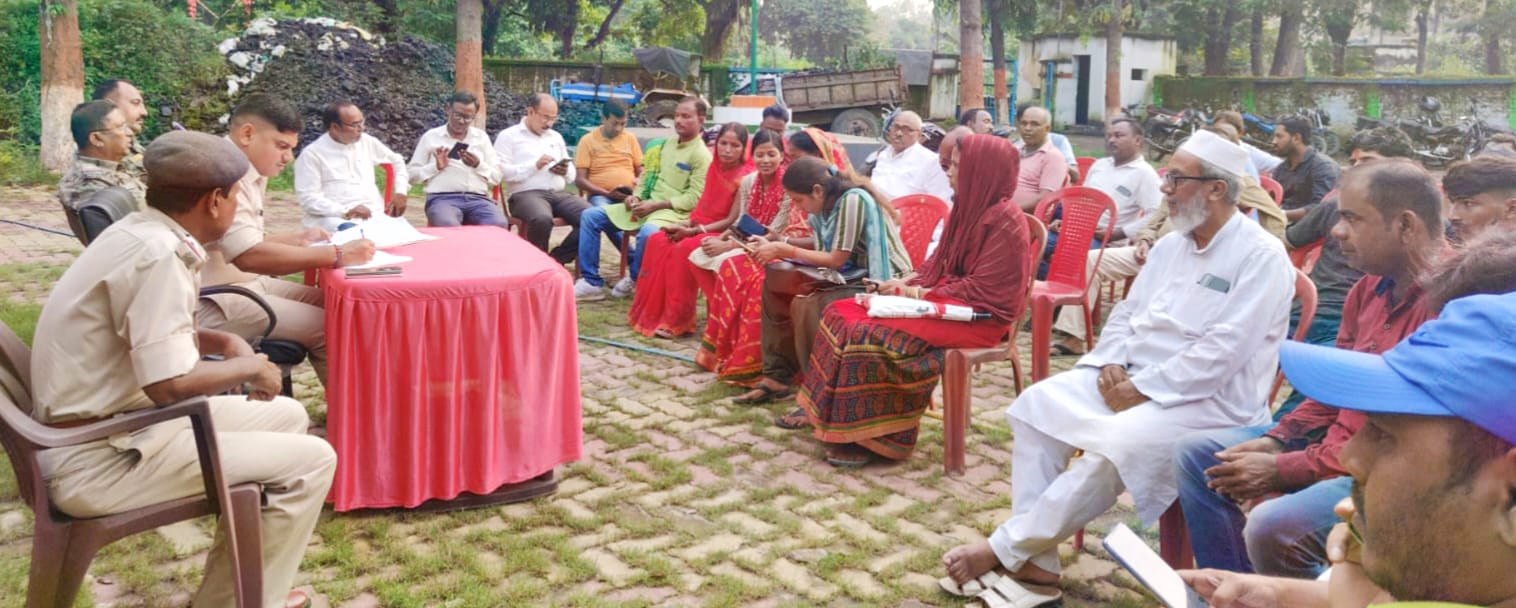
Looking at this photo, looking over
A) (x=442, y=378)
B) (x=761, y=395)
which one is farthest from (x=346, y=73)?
(x=442, y=378)

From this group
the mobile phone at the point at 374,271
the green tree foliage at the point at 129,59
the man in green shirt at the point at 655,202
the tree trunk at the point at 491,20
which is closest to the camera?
the mobile phone at the point at 374,271

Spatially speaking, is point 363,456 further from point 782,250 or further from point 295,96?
point 295,96

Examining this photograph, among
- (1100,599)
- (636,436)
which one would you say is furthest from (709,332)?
(1100,599)

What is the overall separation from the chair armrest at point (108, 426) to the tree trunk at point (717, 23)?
27.9 metres

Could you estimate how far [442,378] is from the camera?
367 centimetres

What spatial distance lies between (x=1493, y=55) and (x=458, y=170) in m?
36.6

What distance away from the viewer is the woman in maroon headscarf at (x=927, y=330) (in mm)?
4133

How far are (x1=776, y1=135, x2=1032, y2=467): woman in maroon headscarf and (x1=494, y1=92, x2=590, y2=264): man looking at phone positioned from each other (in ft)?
13.3

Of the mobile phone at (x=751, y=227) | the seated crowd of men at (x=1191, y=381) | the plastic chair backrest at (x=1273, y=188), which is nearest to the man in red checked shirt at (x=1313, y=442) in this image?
the seated crowd of men at (x=1191, y=381)

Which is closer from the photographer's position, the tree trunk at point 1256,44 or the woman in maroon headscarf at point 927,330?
the woman in maroon headscarf at point 927,330

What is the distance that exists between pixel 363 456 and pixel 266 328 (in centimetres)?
71

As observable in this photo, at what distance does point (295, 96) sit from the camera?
15945 millimetres

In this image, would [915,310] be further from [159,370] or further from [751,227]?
[159,370]

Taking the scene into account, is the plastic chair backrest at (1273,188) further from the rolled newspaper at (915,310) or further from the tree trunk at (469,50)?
the tree trunk at (469,50)
